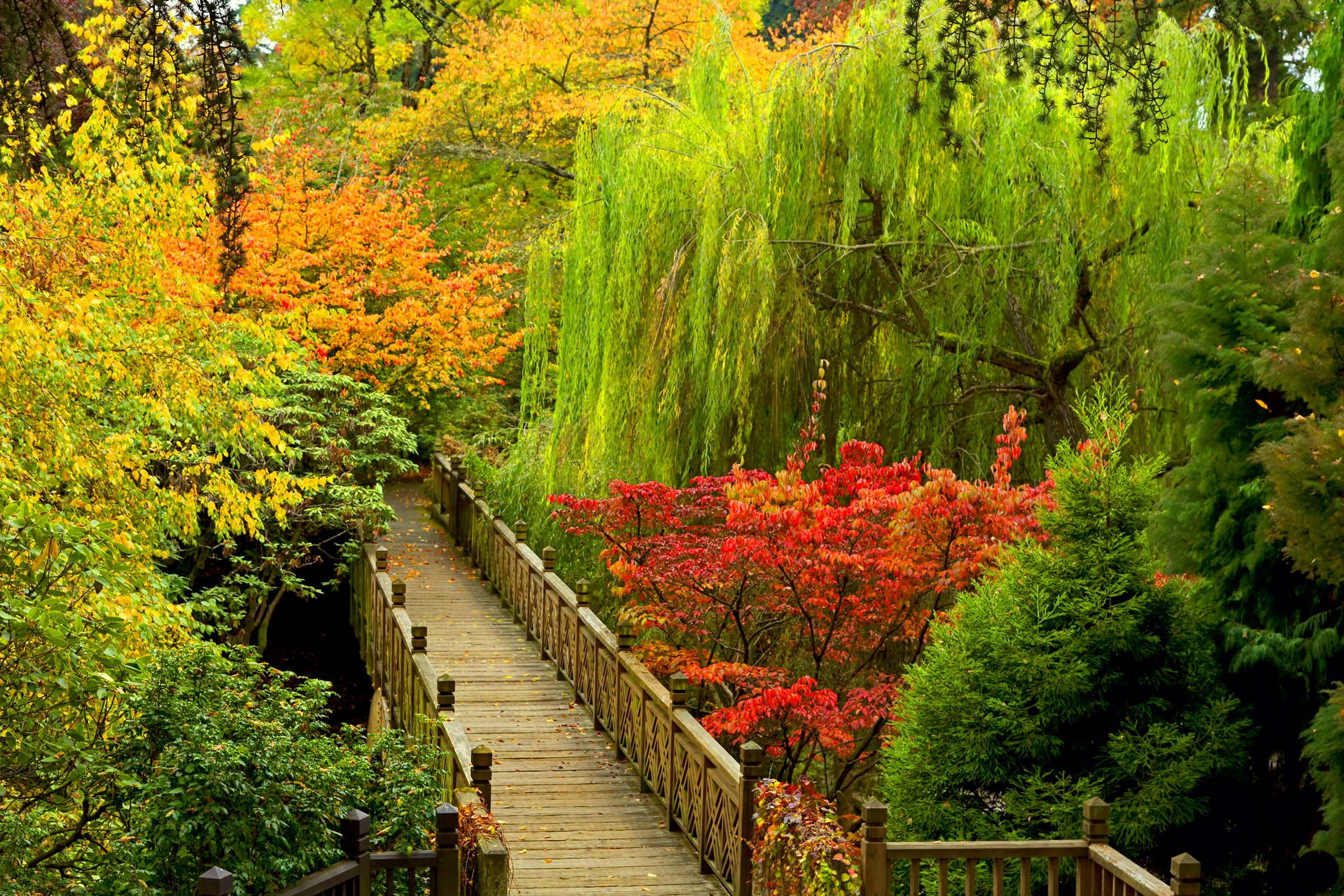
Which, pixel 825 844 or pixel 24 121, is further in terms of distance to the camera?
pixel 825 844

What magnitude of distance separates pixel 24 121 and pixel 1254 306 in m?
6.62

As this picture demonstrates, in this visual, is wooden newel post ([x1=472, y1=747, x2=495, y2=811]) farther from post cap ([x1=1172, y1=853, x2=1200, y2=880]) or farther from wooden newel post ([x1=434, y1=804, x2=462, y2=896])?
post cap ([x1=1172, y1=853, x2=1200, y2=880])

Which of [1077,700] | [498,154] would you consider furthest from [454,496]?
[1077,700]

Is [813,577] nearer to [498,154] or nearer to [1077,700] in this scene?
[1077,700]

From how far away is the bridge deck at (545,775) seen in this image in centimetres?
955

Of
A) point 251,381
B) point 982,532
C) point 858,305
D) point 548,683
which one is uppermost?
point 858,305

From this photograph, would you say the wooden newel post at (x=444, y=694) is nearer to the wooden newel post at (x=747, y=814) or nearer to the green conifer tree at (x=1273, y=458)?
the wooden newel post at (x=747, y=814)

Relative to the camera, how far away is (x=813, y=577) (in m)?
10.5

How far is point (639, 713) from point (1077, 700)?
4.69m

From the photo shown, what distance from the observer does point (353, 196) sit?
2167 centimetres

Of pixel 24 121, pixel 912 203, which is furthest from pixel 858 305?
pixel 24 121

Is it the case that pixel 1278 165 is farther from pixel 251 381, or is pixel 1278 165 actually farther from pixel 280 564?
pixel 280 564

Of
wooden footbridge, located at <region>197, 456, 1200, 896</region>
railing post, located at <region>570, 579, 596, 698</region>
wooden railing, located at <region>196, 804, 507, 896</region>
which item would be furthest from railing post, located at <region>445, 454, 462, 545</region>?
wooden railing, located at <region>196, 804, 507, 896</region>

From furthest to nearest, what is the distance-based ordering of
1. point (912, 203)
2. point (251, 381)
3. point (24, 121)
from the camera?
point (912, 203)
point (251, 381)
point (24, 121)
